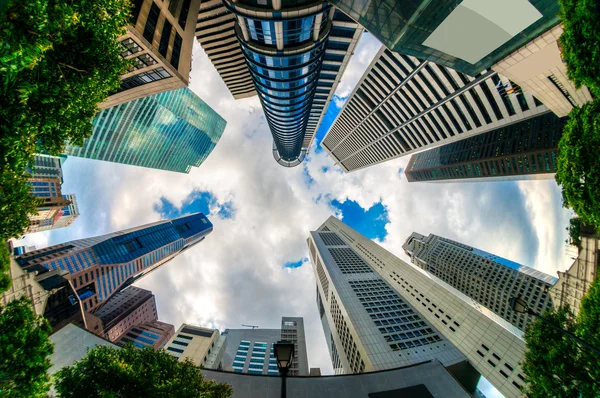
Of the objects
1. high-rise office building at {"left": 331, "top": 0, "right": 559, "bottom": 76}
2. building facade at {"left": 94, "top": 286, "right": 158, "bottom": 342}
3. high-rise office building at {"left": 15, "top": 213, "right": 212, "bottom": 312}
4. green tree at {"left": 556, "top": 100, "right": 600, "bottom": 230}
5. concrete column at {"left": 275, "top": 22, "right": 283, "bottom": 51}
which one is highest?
concrete column at {"left": 275, "top": 22, "right": 283, "bottom": 51}

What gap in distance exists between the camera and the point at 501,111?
124 feet

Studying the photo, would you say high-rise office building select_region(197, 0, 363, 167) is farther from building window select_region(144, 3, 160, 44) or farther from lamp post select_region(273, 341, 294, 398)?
lamp post select_region(273, 341, 294, 398)

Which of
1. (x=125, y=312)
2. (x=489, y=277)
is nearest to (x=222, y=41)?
(x=125, y=312)

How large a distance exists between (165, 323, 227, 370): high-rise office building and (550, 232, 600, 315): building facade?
8094 cm

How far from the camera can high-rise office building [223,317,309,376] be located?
269ft

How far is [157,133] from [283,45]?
117 meters

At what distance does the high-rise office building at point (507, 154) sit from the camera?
246ft

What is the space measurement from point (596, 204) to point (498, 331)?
154 ft

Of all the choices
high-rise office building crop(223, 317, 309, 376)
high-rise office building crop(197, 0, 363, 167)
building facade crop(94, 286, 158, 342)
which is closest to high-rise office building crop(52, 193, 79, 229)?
building facade crop(94, 286, 158, 342)

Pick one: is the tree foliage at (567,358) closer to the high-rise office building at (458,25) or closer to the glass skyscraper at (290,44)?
the high-rise office building at (458,25)

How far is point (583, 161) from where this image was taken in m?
8.08

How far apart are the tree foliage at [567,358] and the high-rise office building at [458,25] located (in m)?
16.2

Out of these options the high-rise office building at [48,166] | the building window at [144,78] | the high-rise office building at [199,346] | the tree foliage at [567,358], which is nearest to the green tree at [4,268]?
the tree foliage at [567,358]

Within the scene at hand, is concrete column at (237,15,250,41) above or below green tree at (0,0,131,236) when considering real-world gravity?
above
